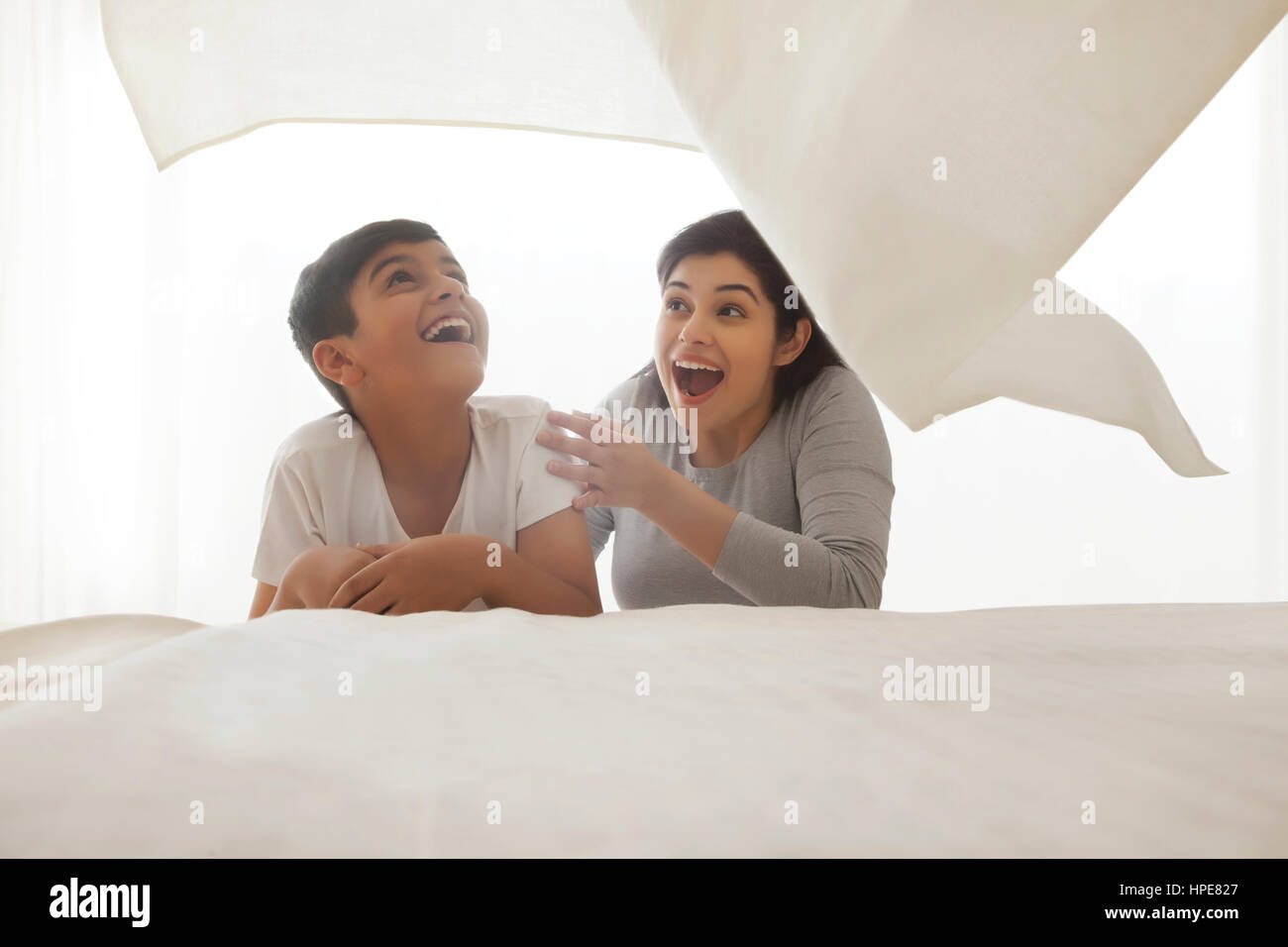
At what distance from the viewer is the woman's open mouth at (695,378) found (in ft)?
3.77

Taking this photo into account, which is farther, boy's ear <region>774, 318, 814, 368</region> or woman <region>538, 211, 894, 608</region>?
boy's ear <region>774, 318, 814, 368</region>

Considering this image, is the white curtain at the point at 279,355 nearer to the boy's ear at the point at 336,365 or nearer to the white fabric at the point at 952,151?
the boy's ear at the point at 336,365

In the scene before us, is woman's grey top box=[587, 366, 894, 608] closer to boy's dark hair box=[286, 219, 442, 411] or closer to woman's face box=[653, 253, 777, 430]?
woman's face box=[653, 253, 777, 430]

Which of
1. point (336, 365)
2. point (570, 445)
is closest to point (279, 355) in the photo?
point (336, 365)

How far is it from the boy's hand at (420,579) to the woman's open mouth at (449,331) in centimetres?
31

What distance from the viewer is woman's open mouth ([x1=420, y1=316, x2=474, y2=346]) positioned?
3.35 feet

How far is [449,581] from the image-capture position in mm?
780

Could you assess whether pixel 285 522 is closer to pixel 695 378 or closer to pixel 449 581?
pixel 449 581

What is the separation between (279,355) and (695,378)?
1776 mm

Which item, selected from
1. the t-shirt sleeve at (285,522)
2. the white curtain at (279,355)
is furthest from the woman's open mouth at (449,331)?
the white curtain at (279,355)

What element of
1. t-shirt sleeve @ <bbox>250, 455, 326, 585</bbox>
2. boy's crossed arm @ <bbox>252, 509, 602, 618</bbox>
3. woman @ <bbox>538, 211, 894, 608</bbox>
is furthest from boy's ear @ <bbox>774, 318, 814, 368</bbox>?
t-shirt sleeve @ <bbox>250, 455, 326, 585</bbox>

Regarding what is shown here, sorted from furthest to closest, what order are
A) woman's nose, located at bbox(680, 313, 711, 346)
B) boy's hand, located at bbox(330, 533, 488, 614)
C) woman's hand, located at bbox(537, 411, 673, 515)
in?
woman's nose, located at bbox(680, 313, 711, 346) → woman's hand, located at bbox(537, 411, 673, 515) → boy's hand, located at bbox(330, 533, 488, 614)

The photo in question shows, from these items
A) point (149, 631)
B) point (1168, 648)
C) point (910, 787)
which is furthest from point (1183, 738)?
point (149, 631)

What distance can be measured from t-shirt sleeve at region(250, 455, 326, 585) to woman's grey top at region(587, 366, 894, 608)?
16.0 inches
